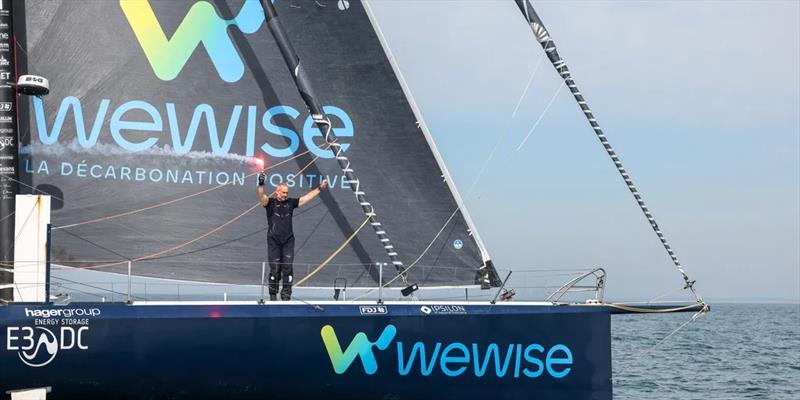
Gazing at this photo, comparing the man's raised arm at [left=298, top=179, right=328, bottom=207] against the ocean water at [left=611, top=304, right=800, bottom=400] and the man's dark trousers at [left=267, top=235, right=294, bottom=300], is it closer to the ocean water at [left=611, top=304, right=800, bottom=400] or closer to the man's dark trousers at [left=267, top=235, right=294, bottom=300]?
the man's dark trousers at [left=267, top=235, right=294, bottom=300]

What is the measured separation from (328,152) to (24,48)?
433 centimetres

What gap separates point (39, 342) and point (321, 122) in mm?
4329

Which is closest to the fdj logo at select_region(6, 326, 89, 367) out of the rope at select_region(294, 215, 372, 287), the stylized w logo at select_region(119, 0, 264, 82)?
the rope at select_region(294, 215, 372, 287)

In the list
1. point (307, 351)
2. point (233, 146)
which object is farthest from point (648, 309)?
point (233, 146)

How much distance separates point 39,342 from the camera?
1202 cm

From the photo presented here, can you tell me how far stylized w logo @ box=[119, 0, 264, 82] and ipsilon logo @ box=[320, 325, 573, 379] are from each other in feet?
15.1

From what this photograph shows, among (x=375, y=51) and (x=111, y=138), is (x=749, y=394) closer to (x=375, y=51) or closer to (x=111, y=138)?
(x=375, y=51)

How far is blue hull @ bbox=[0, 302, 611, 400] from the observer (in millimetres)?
12078

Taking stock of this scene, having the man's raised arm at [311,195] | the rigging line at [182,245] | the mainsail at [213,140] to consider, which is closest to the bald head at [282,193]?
the man's raised arm at [311,195]

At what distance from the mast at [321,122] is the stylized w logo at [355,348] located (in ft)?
4.68

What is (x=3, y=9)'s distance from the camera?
1403cm

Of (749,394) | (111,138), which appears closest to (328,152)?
(111,138)

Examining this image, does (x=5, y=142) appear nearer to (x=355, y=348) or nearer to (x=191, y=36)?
(x=191, y=36)

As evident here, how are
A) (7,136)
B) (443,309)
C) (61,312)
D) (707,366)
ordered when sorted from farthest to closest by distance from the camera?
1. (707,366)
2. (7,136)
3. (443,309)
4. (61,312)
